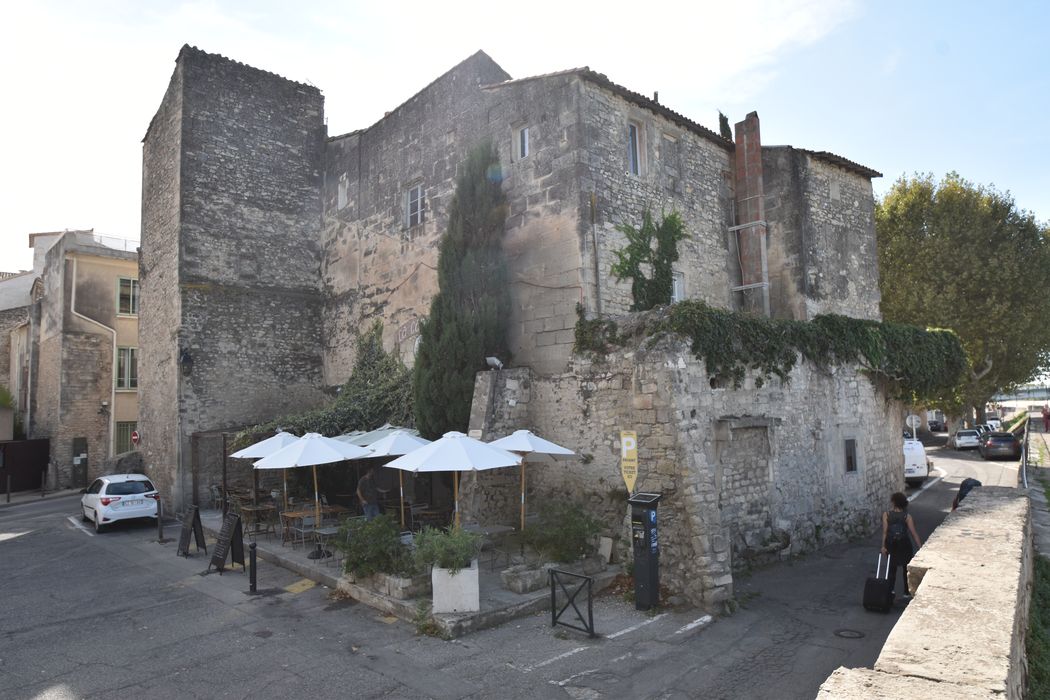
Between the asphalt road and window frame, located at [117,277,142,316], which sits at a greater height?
window frame, located at [117,277,142,316]

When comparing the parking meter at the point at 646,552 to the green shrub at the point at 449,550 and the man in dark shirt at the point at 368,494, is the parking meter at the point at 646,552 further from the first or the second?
the man in dark shirt at the point at 368,494

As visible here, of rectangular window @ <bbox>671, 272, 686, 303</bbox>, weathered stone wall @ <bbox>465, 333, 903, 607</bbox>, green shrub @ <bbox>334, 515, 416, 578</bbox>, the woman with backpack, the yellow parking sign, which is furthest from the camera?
rectangular window @ <bbox>671, 272, 686, 303</bbox>

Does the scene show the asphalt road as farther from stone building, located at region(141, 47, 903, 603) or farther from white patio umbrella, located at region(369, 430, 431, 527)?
white patio umbrella, located at region(369, 430, 431, 527)

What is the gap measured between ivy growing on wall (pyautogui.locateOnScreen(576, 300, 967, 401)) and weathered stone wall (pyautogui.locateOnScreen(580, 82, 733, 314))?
1887mm

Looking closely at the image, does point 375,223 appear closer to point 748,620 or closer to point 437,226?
point 437,226

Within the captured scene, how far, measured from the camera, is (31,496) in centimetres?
2386

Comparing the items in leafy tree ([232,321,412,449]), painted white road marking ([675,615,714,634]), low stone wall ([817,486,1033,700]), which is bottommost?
painted white road marking ([675,615,714,634])

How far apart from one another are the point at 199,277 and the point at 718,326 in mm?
14315

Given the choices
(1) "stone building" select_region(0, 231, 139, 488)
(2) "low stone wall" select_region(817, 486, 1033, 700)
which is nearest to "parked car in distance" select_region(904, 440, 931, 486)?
(2) "low stone wall" select_region(817, 486, 1033, 700)

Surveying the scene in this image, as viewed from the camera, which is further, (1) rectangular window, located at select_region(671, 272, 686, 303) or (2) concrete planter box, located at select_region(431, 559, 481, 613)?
(1) rectangular window, located at select_region(671, 272, 686, 303)

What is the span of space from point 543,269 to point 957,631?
9.40m

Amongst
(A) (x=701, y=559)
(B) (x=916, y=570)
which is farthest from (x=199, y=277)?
(B) (x=916, y=570)

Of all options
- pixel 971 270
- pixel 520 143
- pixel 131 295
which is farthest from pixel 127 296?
pixel 971 270

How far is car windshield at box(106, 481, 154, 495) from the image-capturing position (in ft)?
51.0
